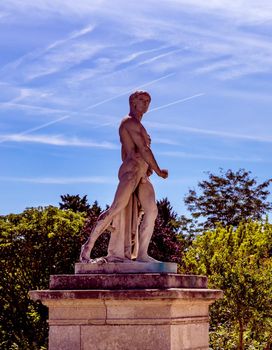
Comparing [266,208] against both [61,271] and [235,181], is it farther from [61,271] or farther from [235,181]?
[61,271]

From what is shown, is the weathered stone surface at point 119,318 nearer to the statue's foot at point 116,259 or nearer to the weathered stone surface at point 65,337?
the weathered stone surface at point 65,337

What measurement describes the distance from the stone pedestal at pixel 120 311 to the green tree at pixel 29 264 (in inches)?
888

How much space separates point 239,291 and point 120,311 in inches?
627

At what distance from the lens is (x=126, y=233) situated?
1370 centimetres

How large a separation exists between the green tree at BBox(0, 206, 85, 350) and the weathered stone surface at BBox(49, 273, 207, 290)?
2251 centimetres

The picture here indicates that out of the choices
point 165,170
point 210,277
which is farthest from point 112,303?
point 210,277

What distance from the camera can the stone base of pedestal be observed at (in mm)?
12539

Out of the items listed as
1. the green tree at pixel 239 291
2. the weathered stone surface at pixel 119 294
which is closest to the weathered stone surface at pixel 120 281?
the weathered stone surface at pixel 119 294

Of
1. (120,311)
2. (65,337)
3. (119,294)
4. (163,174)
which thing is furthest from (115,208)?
(65,337)

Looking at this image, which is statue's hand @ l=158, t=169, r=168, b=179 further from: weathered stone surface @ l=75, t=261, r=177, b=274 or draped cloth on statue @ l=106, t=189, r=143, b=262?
weathered stone surface @ l=75, t=261, r=177, b=274

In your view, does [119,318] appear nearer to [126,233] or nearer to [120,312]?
[120,312]

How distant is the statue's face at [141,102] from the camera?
13945 mm

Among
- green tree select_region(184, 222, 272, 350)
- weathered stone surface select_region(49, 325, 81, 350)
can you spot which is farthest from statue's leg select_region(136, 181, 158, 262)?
green tree select_region(184, 222, 272, 350)

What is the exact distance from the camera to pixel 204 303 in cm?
1362
